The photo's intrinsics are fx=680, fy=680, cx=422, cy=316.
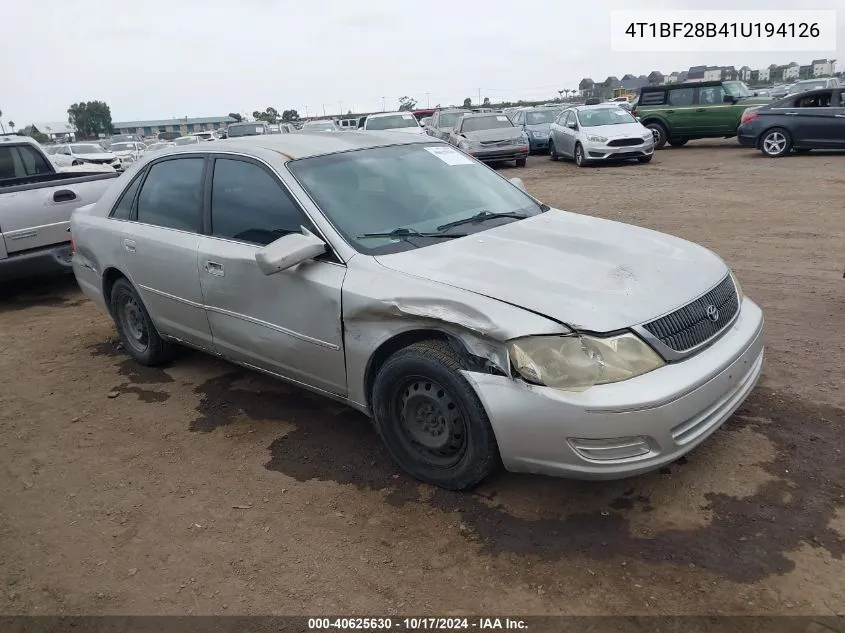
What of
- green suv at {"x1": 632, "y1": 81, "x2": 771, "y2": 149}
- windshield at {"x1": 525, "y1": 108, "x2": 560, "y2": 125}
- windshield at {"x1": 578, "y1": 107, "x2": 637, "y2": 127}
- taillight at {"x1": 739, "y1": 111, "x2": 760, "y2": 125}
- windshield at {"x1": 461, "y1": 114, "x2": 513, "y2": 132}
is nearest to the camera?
taillight at {"x1": 739, "y1": 111, "x2": 760, "y2": 125}

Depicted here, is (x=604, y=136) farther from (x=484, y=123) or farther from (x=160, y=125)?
(x=160, y=125)

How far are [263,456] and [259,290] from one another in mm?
909

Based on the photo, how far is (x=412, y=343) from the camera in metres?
3.20

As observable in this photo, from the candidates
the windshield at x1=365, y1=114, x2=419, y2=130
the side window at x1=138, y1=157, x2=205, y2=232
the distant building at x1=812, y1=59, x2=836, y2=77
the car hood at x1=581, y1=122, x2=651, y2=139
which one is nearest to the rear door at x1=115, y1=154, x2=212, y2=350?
the side window at x1=138, y1=157, x2=205, y2=232

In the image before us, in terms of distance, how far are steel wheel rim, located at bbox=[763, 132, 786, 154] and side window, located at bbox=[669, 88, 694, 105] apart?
4.05 m

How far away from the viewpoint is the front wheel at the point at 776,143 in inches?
595

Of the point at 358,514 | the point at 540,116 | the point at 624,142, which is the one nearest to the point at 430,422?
the point at 358,514

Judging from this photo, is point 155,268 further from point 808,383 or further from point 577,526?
point 808,383

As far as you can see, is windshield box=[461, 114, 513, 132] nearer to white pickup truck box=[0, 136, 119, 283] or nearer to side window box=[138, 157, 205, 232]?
white pickup truck box=[0, 136, 119, 283]

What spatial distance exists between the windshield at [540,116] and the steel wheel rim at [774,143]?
8026mm

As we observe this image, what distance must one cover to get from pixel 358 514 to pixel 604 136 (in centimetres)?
1513

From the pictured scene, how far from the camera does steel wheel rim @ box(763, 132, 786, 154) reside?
1522 centimetres

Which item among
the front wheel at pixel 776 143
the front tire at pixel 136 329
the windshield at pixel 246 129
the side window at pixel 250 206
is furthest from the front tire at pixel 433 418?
the windshield at pixel 246 129

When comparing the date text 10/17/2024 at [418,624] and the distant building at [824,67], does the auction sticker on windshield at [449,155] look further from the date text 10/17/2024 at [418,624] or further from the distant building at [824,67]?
the distant building at [824,67]
